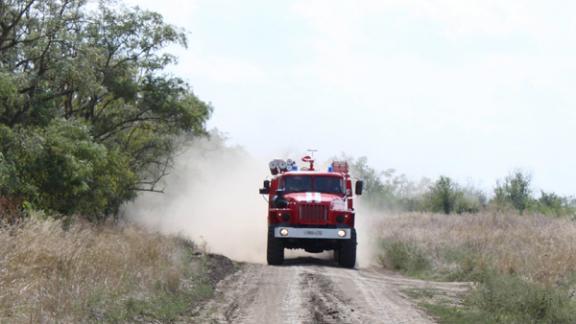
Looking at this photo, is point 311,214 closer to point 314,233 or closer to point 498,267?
point 314,233

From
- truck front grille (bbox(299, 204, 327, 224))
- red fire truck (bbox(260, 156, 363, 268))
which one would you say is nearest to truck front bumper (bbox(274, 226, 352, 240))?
red fire truck (bbox(260, 156, 363, 268))

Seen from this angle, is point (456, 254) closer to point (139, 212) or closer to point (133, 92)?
point (133, 92)

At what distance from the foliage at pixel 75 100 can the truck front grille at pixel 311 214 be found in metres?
6.23

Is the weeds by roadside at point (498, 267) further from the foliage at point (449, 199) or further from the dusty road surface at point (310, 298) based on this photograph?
the foliage at point (449, 199)

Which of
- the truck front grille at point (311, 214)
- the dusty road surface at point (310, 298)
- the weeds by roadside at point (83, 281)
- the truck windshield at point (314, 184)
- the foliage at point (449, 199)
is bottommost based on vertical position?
the dusty road surface at point (310, 298)

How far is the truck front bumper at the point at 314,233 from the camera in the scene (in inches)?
857

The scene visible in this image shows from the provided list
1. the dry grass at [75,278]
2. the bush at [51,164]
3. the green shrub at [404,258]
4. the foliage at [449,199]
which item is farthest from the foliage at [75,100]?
the foliage at [449,199]

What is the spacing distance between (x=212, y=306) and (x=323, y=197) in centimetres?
→ 938

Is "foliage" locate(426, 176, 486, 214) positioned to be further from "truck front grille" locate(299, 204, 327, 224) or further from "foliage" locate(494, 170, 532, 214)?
"truck front grille" locate(299, 204, 327, 224)

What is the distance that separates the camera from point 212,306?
13523 mm

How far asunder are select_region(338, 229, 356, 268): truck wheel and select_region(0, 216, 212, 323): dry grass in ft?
22.4

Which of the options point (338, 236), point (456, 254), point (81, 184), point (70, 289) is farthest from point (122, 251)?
point (456, 254)

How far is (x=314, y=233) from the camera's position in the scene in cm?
2177

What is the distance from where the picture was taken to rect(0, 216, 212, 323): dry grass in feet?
31.9
